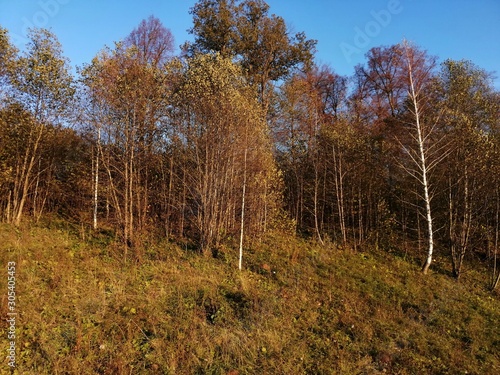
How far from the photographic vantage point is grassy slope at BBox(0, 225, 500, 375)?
224 inches

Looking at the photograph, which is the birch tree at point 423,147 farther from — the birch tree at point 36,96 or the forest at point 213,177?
the birch tree at point 36,96

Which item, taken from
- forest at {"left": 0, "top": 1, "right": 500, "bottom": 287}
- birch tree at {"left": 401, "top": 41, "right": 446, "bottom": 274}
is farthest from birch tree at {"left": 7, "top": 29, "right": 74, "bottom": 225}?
birch tree at {"left": 401, "top": 41, "right": 446, "bottom": 274}

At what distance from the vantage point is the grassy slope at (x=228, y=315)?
5688 mm

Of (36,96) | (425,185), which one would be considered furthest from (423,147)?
(36,96)

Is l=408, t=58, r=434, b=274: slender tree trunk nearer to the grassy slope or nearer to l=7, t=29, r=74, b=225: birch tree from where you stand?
the grassy slope

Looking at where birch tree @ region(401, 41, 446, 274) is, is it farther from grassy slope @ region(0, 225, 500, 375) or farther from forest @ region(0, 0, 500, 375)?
grassy slope @ region(0, 225, 500, 375)

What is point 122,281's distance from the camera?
8148mm

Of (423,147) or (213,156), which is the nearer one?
(213,156)

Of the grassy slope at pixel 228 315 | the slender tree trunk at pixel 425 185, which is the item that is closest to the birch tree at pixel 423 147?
the slender tree trunk at pixel 425 185

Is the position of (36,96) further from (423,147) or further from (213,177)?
(423,147)

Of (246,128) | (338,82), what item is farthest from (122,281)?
(338,82)

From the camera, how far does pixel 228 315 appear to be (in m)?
7.30

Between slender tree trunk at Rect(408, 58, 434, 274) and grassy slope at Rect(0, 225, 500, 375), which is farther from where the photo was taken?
slender tree trunk at Rect(408, 58, 434, 274)

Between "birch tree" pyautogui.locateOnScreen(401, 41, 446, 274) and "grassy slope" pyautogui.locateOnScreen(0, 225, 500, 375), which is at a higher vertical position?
"birch tree" pyautogui.locateOnScreen(401, 41, 446, 274)
